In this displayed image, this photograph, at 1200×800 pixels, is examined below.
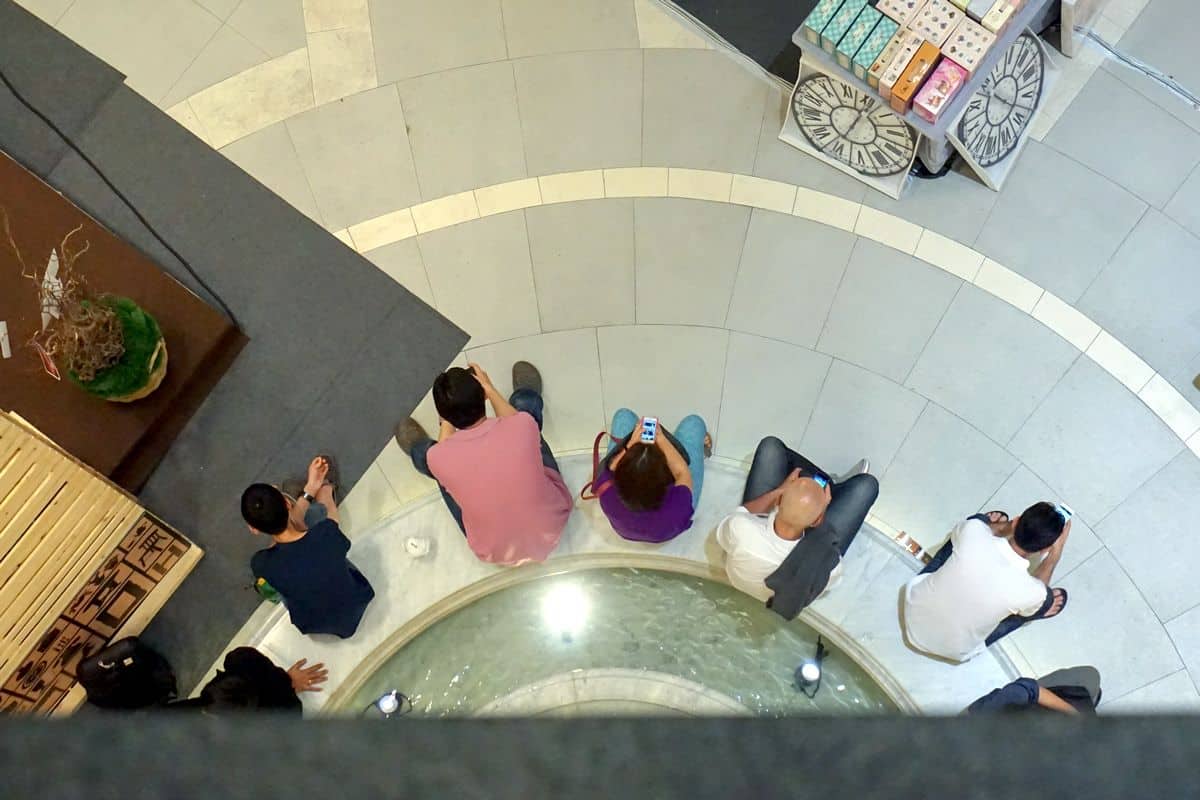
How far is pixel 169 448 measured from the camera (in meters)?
4.75

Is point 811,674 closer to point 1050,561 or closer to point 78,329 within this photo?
point 1050,561

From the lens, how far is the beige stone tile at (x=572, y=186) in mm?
4949

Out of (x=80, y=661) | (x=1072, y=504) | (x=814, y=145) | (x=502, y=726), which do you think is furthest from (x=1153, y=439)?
(x=80, y=661)

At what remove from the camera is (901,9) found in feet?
13.5

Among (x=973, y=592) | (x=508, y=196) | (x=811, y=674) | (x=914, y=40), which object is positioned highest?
(x=914, y=40)

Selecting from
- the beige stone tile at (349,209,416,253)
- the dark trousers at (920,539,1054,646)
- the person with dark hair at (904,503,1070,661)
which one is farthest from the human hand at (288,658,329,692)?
the dark trousers at (920,539,1054,646)

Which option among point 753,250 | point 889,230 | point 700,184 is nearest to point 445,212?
point 700,184

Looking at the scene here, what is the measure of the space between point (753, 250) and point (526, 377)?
1336 mm

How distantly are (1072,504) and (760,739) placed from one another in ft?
13.8

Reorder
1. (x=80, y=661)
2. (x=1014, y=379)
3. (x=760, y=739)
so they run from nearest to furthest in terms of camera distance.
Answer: (x=760, y=739)
(x=80, y=661)
(x=1014, y=379)

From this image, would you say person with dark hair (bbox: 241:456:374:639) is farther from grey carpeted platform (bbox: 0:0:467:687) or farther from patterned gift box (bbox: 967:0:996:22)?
patterned gift box (bbox: 967:0:996:22)

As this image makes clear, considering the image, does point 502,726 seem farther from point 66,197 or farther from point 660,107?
point 66,197

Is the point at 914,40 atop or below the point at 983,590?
atop

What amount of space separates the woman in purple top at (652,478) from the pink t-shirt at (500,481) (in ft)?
1.00
